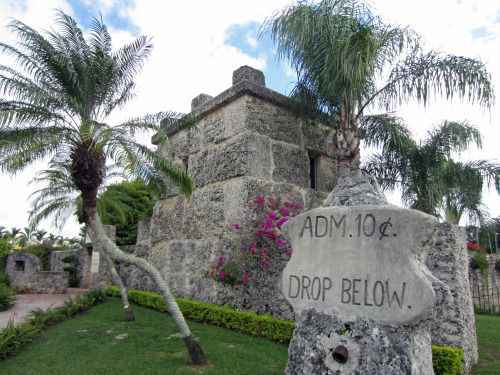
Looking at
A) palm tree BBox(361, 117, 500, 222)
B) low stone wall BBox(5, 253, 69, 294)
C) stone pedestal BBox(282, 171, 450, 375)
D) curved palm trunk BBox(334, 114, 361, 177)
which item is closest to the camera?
stone pedestal BBox(282, 171, 450, 375)

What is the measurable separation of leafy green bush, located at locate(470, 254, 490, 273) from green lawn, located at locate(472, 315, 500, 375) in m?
5.32

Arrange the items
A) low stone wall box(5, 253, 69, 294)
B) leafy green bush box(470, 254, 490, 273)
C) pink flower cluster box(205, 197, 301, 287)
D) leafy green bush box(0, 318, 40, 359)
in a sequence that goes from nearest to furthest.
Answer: leafy green bush box(0, 318, 40, 359) < pink flower cluster box(205, 197, 301, 287) < leafy green bush box(470, 254, 490, 273) < low stone wall box(5, 253, 69, 294)

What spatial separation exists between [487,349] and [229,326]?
424 centimetres

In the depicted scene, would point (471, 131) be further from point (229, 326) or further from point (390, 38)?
point (229, 326)

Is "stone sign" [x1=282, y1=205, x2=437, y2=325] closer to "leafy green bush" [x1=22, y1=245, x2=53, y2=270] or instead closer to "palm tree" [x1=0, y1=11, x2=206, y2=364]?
"palm tree" [x1=0, y1=11, x2=206, y2=364]

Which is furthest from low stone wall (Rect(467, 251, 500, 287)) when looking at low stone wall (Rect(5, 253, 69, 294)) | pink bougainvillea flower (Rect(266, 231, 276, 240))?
low stone wall (Rect(5, 253, 69, 294))

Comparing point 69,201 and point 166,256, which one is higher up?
point 69,201

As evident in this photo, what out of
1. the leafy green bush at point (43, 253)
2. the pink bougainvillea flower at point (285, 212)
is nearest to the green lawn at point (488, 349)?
the pink bougainvillea flower at point (285, 212)

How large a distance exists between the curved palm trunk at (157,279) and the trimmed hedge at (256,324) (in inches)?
52.7

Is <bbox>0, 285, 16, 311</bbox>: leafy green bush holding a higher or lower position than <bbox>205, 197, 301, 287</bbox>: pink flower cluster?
lower

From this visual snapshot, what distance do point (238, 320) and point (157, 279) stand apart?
1.82 meters

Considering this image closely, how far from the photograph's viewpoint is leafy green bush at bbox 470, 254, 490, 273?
13383 mm

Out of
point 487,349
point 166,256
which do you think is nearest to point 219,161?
point 166,256

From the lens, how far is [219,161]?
301 inches
